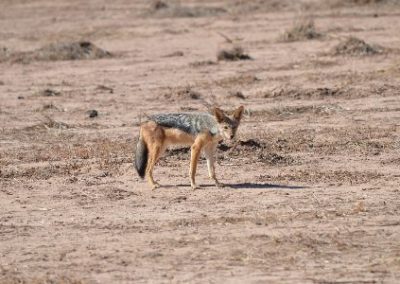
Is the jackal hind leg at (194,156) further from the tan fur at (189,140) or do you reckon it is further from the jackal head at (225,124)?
the jackal head at (225,124)

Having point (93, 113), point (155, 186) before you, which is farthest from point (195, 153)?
point (93, 113)

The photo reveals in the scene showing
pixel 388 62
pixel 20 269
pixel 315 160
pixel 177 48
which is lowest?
pixel 177 48

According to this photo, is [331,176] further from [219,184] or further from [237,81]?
[237,81]

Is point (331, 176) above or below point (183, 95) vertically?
above

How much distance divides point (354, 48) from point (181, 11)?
39.4 feet

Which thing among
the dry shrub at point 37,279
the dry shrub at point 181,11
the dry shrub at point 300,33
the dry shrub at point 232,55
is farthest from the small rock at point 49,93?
the dry shrub at point 181,11

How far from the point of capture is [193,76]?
22562 millimetres

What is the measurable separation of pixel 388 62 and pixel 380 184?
10.7m

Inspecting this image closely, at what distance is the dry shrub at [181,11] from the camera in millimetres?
35031

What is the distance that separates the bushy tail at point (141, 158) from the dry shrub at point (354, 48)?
12.1m

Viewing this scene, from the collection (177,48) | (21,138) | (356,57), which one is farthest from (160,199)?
(177,48)

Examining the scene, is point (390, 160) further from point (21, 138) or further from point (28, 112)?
point (28, 112)

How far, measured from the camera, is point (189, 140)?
1230 cm

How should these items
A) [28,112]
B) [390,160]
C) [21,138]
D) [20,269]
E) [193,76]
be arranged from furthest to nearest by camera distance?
[193,76] < [28,112] < [21,138] < [390,160] < [20,269]
